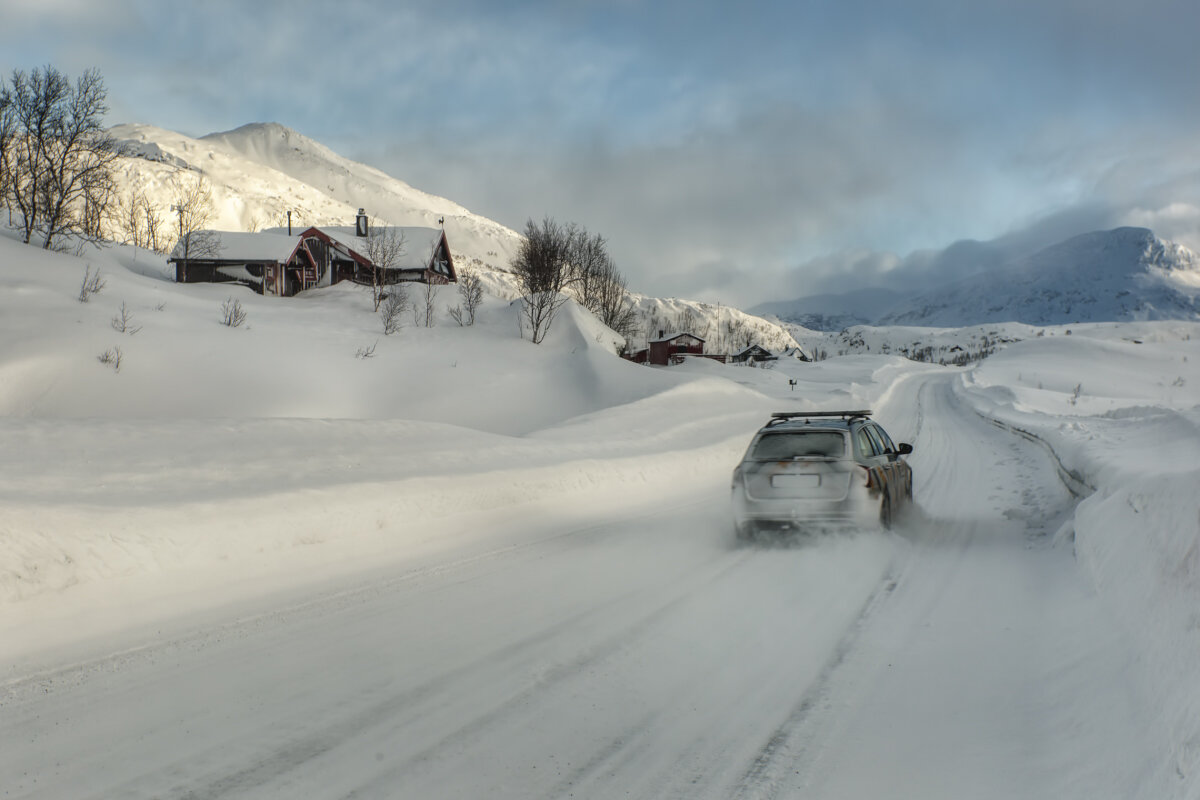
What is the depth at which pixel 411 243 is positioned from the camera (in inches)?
2411

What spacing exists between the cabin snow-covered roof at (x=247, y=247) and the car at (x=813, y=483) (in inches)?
1921

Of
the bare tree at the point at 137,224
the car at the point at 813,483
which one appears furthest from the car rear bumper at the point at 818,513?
the bare tree at the point at 137,224

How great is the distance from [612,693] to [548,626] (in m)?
1.29

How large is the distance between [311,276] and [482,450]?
161 feet

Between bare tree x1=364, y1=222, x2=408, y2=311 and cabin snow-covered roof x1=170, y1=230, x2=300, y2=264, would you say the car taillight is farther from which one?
cabin snow-covered roof x1=170, y1=230, x2=300, y2=264

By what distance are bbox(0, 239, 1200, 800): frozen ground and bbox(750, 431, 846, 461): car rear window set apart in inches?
41.8

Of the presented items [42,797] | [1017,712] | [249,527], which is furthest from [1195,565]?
[249,527]

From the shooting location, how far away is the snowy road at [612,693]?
3250 millimetres

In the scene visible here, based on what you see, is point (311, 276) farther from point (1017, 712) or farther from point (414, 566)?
point (1017, 712)

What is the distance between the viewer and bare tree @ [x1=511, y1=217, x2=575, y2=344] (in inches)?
1448

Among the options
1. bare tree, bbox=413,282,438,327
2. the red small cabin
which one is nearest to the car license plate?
bare tree, bbox=413,282,438,327

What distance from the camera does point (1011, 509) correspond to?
1036 cm

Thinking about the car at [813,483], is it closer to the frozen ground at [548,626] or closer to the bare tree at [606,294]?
the frozen ground at [548,626]

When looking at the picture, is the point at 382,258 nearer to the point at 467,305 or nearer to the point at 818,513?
the point at 467,305
